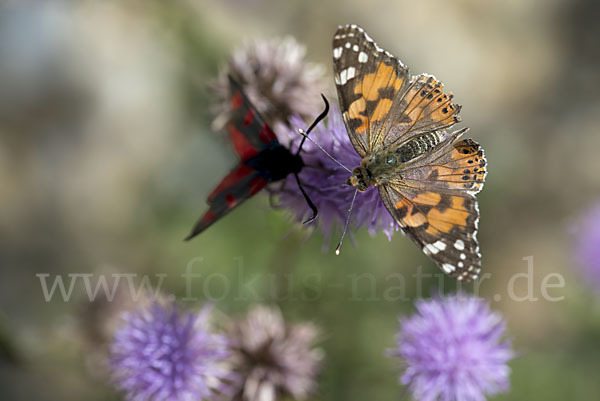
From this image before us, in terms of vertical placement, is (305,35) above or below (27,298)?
above

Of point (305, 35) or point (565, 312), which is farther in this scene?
point (305, 35)

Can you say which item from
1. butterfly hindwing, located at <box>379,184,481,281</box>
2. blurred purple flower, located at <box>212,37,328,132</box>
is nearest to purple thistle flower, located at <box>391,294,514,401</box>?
butterfly hindwing, located at <box>379,184,481,281</box>

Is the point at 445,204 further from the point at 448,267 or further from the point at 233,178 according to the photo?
the point at 233,178

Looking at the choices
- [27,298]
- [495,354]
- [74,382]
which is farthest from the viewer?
[27,298]

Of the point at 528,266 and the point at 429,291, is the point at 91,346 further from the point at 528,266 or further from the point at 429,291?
the point at 528,266

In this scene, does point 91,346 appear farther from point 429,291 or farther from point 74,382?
point 429,291

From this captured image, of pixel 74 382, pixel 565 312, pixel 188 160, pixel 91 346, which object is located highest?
pixel 188 160

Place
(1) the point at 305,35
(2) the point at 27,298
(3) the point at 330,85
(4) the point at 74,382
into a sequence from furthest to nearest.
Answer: (1) the point at 305,35
(2) the point at 27,298
(4) the point at 74,382
(3) the point at 330,85

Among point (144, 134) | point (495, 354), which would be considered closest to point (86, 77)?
point (144, 134)
